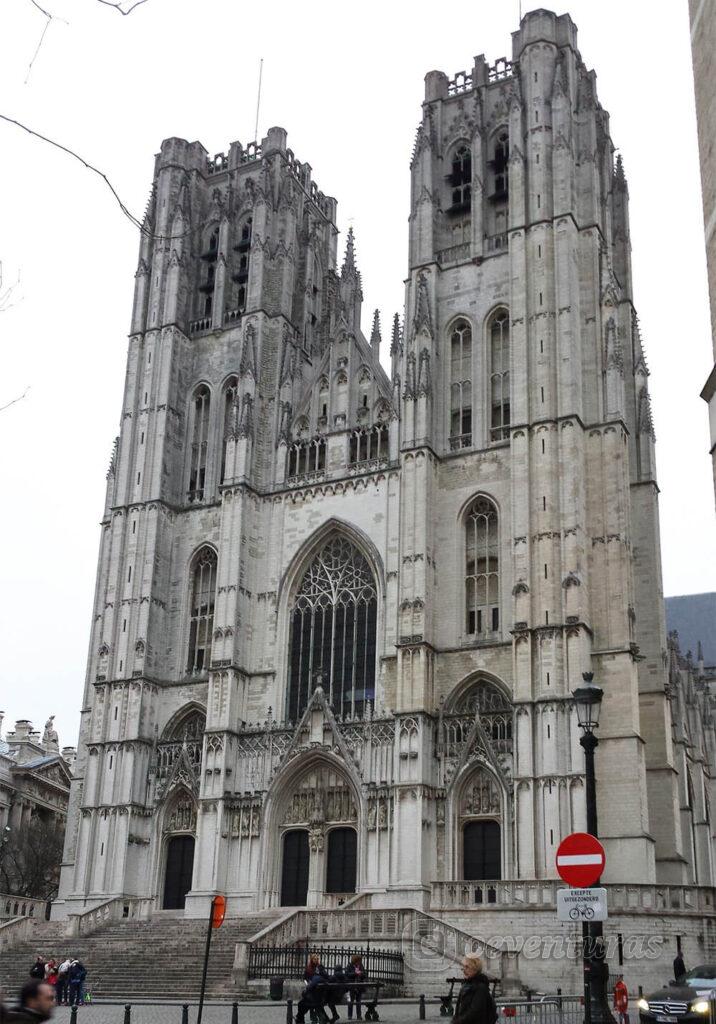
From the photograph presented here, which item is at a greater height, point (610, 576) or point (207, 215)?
point (207, 215)

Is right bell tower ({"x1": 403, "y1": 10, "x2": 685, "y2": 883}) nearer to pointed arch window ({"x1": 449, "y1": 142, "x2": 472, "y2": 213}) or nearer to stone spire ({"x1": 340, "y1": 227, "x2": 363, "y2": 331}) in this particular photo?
pointed arch window ({"x1": 449, "y1": 142, "x2": 472, "y2": 213})

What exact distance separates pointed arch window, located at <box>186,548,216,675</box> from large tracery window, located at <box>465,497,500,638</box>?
9285mm

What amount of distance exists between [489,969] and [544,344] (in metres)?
18.9

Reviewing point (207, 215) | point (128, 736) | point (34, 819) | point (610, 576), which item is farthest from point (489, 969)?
point (34, 819)

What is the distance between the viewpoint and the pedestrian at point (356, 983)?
74.3 feet

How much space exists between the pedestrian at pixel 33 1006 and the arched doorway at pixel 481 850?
2868 cm

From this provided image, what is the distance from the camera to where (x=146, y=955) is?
31.8m

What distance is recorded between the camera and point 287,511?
41.8 metres

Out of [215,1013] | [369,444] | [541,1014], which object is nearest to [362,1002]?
[215,1013]

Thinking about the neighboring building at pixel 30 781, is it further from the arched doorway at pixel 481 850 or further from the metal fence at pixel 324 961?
the metal fence at pixel 324 961

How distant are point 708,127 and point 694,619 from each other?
62.5 m

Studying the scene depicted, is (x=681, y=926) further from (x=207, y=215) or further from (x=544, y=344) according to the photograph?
(x=207, y=215)

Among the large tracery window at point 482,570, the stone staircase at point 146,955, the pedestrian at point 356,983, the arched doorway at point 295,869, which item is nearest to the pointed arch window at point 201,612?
the arched doorway at point 295,869

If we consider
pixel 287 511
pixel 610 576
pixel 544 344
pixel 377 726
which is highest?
pixel 544 344
